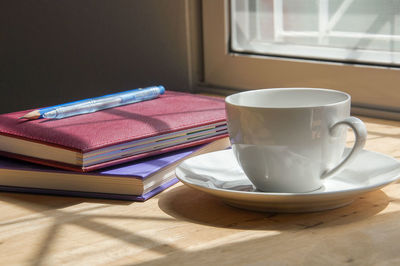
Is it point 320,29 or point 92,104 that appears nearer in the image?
point 92,104

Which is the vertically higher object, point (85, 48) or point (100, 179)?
point (85, 48)

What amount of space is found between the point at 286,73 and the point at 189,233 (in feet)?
2.38

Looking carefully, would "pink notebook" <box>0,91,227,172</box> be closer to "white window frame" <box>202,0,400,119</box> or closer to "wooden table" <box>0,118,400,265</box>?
"wooden table" <box>0,118,400,265</box>

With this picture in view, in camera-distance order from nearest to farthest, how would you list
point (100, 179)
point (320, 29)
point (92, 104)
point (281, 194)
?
1. point (281, 194)
2. point (100, 179)
3. point (92, 104)
4. point (320, 29)

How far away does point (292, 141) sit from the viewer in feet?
2.11

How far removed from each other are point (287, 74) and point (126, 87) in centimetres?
36

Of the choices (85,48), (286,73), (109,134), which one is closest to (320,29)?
(286,73)

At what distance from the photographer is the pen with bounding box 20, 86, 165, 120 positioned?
34.1 inches

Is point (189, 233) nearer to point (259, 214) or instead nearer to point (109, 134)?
point (259, 214)

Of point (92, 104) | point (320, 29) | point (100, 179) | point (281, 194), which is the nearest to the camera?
point (281, 194)

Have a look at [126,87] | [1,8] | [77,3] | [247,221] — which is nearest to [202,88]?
[126,87]

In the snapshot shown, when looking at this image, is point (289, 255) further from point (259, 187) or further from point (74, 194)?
point (74, 194)

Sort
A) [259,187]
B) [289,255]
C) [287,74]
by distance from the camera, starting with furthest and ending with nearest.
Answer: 1. [287,74]
2. [259,187]
3. [289,255]

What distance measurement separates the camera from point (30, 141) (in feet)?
2.64
